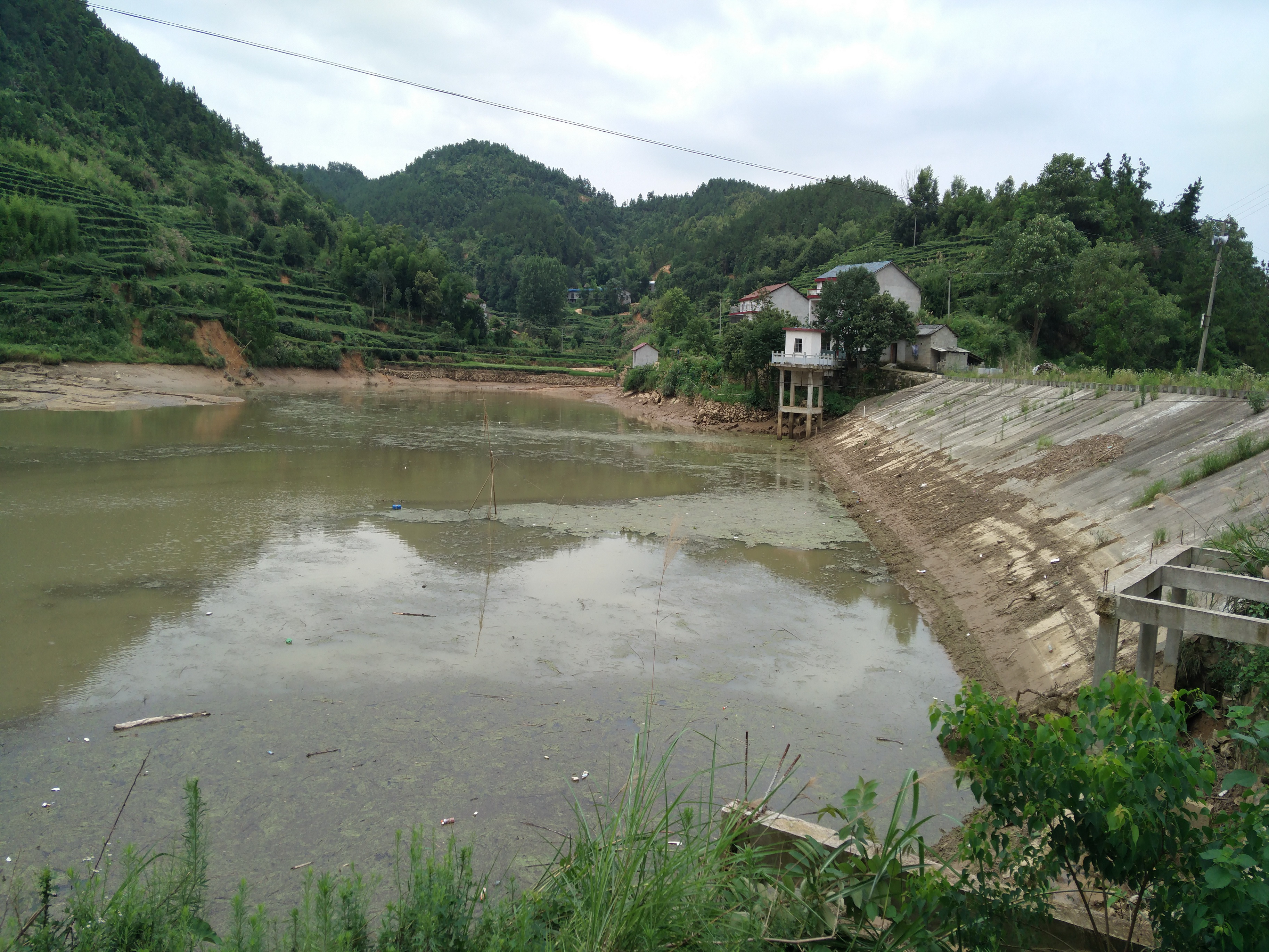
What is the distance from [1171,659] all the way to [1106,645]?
79cm

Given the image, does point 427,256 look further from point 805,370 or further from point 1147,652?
point 1147,652

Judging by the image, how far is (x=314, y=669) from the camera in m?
8.86

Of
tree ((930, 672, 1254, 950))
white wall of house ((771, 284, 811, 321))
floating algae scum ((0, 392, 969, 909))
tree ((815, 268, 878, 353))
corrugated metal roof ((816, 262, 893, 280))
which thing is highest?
corrugated metal roof ((816, 262, 893, 280))

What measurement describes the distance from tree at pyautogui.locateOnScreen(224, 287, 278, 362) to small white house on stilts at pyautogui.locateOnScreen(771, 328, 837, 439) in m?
35.8

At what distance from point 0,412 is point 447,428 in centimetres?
1720

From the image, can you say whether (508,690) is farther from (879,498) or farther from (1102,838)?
(879,498)

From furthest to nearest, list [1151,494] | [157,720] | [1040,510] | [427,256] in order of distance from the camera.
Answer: [427,256] < [1040,510] < [1151,494] < [157,720]

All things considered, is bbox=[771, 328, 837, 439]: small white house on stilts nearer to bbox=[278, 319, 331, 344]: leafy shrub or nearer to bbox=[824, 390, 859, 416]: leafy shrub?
bbox=[824, 390, 859, 416]: leafy shrub

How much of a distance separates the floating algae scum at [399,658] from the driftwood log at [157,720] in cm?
9

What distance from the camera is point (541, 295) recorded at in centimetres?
9281

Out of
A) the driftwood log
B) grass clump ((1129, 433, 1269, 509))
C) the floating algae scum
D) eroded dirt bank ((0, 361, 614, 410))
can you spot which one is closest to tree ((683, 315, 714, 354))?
eroded dirt bank ((0, 361, 614, 410))

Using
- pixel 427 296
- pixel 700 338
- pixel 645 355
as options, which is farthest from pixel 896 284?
pixel 427 296

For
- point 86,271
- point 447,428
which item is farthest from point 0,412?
point 86,271

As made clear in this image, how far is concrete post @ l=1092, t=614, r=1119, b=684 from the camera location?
245 inches
